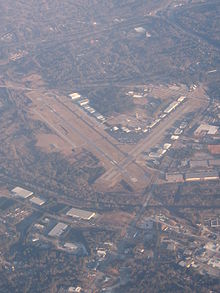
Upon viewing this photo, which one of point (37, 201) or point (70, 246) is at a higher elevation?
point (37, 201)

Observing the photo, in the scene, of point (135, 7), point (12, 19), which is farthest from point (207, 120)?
point (12, 19)

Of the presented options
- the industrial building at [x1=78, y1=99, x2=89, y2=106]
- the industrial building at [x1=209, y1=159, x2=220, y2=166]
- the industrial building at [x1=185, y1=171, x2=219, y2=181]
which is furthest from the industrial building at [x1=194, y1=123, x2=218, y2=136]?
the industrial building at [x1=78, y1=99, x2=89, y2=106]

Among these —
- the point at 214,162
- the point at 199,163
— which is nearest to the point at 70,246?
the point at 199,163

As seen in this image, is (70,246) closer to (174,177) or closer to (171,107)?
(174,177)

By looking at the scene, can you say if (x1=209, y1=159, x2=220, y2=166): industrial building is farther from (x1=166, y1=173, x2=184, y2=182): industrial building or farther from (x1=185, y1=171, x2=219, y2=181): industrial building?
(x1=166, y1=173, x2=184, y2=182): industrial building

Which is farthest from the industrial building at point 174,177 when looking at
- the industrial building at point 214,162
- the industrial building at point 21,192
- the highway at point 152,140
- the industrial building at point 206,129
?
the industrial building at point 21,192

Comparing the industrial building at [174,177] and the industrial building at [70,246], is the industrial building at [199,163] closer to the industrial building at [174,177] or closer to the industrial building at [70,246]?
the industrial building at [174,177]
